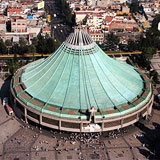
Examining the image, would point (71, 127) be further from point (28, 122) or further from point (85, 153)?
point (28, 122)

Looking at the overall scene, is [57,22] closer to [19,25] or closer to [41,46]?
[19,25]

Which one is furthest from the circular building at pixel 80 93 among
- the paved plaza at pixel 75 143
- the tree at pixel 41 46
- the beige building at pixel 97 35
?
the beige building at pixel 97 35

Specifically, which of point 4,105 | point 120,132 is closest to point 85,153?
point 120,132

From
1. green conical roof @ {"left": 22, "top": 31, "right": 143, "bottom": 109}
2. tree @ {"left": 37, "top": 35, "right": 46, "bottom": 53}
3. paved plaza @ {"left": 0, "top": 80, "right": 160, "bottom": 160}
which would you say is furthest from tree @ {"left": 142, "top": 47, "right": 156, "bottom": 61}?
tree @ {"left": 37, "top": 35, "right": 46, "bottom": 53}

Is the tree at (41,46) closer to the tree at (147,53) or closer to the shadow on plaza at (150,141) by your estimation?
the tree at (147,53)

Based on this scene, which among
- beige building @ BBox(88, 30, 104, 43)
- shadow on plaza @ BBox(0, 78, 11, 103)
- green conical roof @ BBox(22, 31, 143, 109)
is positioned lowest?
shadow on plaza @ BBox(0, 78, 11, 103)

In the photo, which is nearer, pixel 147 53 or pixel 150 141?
pixel 150 141

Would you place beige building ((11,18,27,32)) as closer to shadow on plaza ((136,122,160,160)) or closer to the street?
the street

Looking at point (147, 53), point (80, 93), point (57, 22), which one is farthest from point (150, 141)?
point (57, 22)
